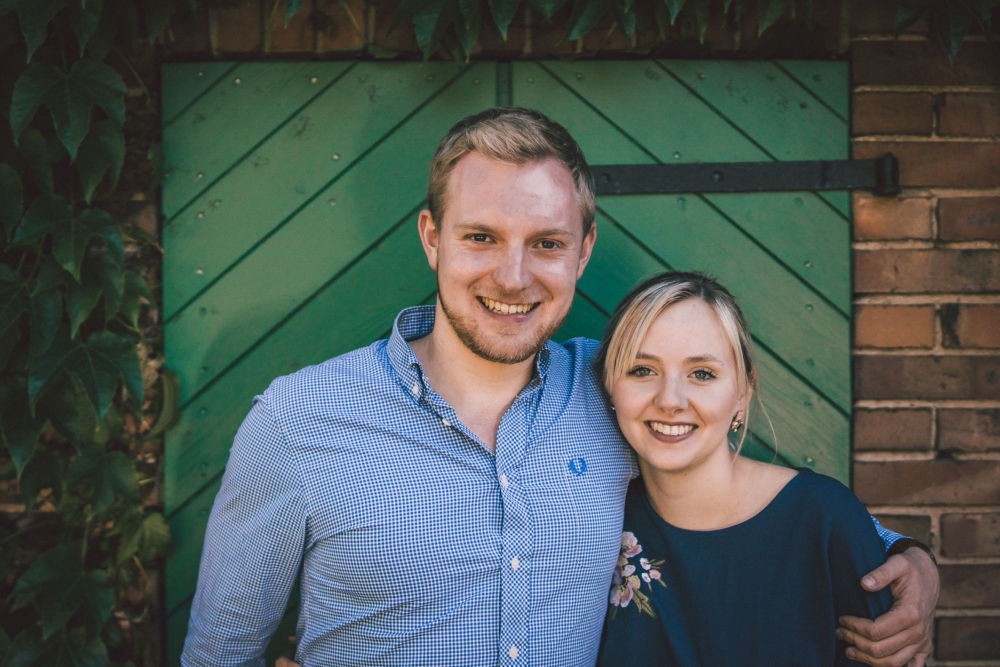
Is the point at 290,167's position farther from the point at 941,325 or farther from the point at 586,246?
the point at 941,325

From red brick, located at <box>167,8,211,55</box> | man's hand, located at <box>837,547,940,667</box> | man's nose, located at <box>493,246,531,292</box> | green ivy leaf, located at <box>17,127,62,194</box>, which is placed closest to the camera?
man's hand, located at <box>837,547,940,667</box>

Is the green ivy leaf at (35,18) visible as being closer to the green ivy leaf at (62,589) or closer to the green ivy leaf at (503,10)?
the green ivy leaf at (503,10)

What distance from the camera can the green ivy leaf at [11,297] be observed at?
1.57 meters

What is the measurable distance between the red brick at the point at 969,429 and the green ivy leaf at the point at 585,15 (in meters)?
1.35

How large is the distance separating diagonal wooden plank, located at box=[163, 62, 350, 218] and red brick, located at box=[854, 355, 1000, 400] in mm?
1662

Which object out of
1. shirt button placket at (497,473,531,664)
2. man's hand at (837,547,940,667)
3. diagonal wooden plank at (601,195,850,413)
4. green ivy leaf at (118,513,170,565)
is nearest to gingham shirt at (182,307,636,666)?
shirt button placket at (497,473,531,664)

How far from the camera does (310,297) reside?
1773 mm

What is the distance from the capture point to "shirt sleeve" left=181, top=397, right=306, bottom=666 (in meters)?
1.32

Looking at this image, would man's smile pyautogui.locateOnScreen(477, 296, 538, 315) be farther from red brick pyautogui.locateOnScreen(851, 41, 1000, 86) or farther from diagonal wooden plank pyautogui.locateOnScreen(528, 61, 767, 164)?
red brick pyautogui.locateOnScreen(851, 41, 1000, 86)

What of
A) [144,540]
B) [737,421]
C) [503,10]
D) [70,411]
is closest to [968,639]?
[737,421]

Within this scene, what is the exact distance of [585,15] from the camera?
5.44 feet

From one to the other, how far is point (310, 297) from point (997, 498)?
6.19ft

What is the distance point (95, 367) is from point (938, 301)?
2131 millimetres

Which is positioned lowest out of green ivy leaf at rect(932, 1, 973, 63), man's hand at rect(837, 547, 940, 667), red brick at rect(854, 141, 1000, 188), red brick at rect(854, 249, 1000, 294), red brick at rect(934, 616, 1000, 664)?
red brick at rect(934, 616, 1000, 664)
